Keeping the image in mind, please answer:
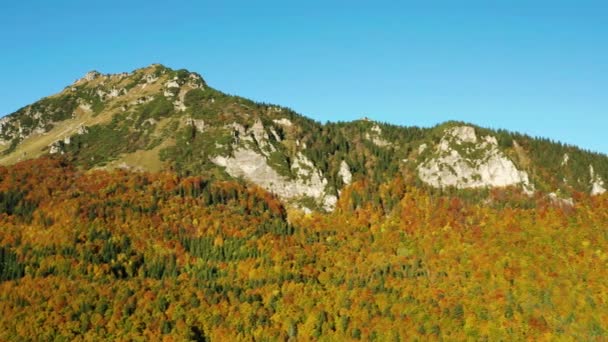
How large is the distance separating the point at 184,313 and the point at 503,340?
4107 inches

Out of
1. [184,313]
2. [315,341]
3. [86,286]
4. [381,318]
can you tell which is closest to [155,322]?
[184,313]

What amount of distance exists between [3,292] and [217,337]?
241ft

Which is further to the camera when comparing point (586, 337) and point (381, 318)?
point (381, 318)

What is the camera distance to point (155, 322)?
18775cm

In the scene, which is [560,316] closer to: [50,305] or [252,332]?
[252,332]

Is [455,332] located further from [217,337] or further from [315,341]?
[217,337]

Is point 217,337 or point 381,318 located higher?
point 381,318

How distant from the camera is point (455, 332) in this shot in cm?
19325

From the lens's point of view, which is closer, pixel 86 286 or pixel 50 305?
pixel 50 305

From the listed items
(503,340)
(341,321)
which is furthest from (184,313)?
(503,340)

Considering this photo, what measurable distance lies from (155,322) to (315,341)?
170 ft

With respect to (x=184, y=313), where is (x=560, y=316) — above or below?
above

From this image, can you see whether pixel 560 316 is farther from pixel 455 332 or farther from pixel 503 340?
pixel 455 332

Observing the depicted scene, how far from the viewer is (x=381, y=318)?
7805 inches
